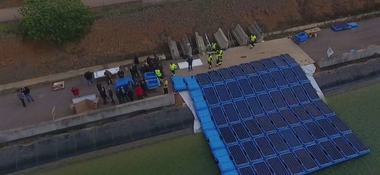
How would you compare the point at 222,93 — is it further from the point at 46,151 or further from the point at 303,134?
the point at 46,151

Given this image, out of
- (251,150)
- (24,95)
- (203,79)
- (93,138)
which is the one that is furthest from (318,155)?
(24,95)

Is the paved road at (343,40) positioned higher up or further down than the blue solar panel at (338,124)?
higher up

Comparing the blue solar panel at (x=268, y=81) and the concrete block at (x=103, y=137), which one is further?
the blue solar panel at (x=268, y=81)

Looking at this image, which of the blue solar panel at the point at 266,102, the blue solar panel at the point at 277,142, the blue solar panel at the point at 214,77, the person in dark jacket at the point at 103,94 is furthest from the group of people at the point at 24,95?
the blue solar panel at the point at 277,142

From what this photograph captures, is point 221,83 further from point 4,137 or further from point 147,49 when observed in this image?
point 4,137

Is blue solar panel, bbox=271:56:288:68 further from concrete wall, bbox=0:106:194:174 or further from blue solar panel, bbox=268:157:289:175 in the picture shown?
blue solar panel, bbox=268:157:289:175

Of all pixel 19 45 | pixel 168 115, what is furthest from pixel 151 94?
pixel 19 45

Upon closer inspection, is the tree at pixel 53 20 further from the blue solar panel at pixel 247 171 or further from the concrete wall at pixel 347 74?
the concrete wall at pixel 347 74
